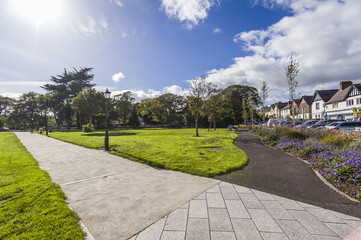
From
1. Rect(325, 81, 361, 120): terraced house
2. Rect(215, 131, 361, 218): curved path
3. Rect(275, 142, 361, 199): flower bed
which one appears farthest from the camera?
Rect(325, 81, 361, 120): terraced house

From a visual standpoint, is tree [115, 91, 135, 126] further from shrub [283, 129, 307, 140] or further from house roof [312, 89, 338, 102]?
house roof [312, 89, 338, 102]

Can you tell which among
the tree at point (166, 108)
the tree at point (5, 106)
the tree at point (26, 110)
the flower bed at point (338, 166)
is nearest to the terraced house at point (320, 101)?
the tree at point (166, 108)

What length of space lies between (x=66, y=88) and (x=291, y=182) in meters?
59.9

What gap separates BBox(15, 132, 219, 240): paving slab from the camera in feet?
9.52

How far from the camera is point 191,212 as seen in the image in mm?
3254

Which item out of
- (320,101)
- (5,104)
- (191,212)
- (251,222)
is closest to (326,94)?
(320,101)

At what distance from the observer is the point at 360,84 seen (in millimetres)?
32094

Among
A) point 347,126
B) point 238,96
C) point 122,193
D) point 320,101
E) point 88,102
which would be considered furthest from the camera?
point 238,96

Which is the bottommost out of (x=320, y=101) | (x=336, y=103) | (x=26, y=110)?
(x=336, y=103)

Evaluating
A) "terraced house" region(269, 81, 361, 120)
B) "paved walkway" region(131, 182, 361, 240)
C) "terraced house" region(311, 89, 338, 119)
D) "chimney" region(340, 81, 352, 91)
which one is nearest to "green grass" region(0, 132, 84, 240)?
"paved walkway" region(131, 182, 361, 240)

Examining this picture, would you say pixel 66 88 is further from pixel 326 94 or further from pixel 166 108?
pixel 326 94

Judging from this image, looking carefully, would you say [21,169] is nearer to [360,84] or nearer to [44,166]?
[44,166]

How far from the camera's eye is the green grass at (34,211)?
256cm

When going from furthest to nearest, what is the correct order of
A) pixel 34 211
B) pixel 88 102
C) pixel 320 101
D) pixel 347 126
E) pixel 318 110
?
pixel 318 110, pixel 320 101, pixel 88 102, pixel 347 126, pixel 34 211
